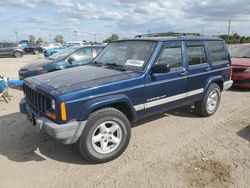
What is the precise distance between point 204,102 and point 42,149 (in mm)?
3503

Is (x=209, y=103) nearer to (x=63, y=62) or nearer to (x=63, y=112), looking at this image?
(x=63, y=112)

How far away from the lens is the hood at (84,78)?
3516 millimetres

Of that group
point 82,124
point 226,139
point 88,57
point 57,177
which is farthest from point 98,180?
point 88,57

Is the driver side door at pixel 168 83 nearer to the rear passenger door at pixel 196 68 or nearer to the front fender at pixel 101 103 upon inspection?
the rear passenger door at pixel 196 68

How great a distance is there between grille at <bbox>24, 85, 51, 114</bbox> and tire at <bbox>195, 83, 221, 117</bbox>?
3.39 metres

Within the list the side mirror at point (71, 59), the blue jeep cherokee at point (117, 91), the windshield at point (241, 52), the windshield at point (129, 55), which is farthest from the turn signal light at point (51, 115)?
the windshield at point (241, 52)

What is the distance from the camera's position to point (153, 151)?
4051 millimetres

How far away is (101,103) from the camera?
349 cm

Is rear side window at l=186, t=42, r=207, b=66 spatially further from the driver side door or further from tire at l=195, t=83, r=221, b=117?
tire at l=195, t=83, r=221, b=117

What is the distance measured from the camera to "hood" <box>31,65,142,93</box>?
352 cm

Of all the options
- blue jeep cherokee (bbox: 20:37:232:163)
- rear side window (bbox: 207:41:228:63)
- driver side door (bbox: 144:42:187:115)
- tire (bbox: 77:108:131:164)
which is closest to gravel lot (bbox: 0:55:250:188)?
tire (bbox: 77:108:131:164)

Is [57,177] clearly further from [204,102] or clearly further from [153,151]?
[204,102]

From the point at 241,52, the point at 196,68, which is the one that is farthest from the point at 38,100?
the point at 241,52

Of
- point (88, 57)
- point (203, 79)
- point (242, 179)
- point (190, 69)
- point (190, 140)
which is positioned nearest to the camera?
point (242, 179)
